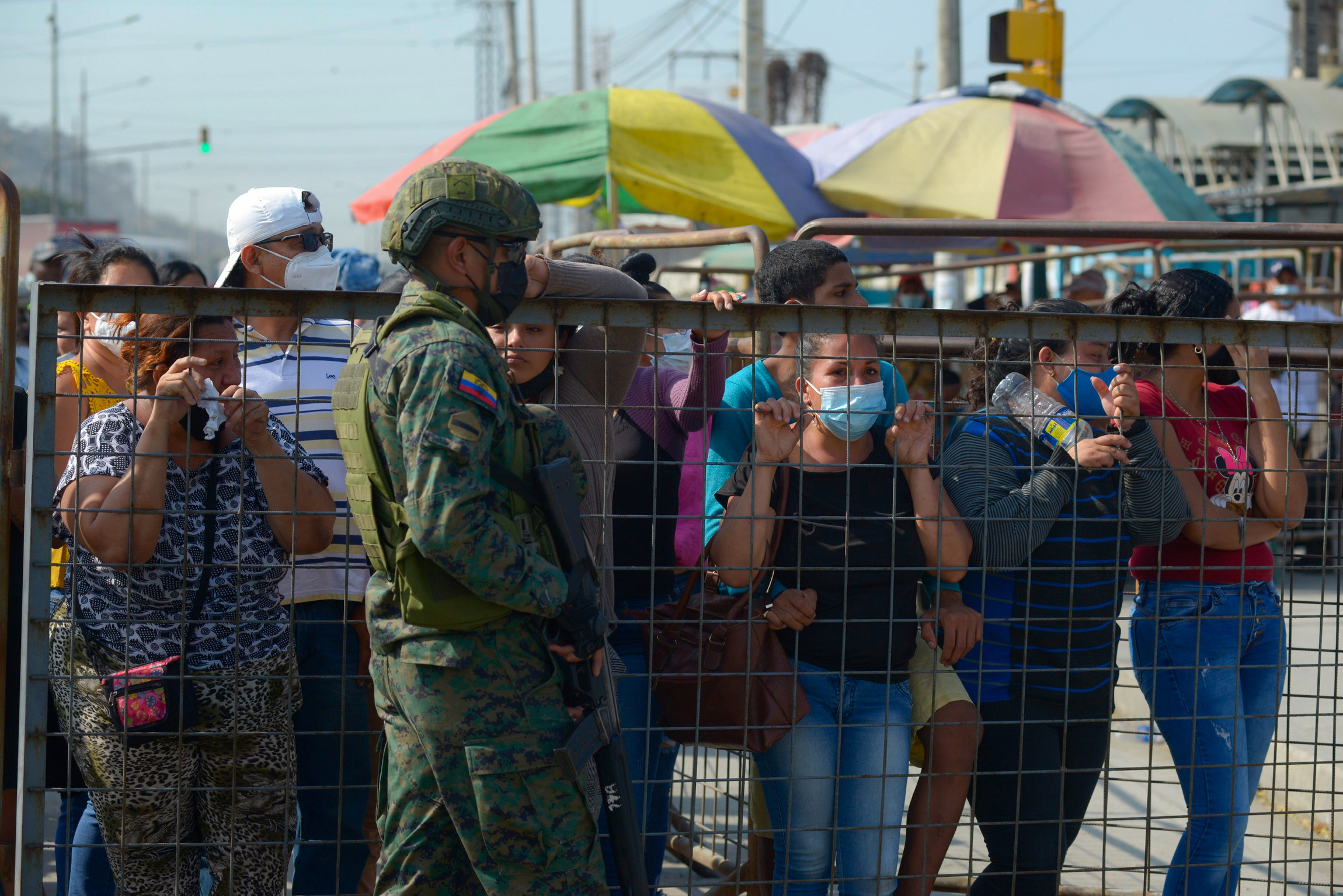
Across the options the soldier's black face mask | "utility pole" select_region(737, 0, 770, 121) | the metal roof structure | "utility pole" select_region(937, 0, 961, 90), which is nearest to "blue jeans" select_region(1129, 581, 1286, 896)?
the soldier's black face mask

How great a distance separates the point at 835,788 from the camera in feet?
8.80

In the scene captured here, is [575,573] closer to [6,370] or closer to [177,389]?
[177,389]

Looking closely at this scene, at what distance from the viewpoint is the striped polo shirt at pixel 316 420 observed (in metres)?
2.88

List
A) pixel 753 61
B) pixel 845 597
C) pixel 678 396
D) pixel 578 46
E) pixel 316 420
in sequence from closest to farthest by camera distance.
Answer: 1. pixel 845 597
2. pixel 316 420
3. pixel 678 396
4. pixel 753 61
5. pixel 578 46

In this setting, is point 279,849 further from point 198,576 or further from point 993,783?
point 993,783

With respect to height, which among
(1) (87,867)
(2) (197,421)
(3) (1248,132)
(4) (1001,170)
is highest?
(3) (1248,132)

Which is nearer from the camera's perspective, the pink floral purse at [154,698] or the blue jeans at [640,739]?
the pink floral purse at [154,698]

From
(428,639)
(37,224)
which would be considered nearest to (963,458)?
(428,639)

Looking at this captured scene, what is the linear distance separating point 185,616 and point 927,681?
1667 mm

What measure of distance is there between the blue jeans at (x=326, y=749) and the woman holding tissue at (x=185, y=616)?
164 mm

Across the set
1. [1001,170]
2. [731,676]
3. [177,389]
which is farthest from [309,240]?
[1001,170]

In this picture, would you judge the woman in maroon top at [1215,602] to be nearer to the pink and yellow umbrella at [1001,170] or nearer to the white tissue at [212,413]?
the white tissue at [212,413]

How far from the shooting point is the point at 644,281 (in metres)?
3.98

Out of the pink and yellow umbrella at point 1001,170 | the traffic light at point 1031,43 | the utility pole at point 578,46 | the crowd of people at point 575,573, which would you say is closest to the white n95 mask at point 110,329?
the crowd of people at point 575,573
